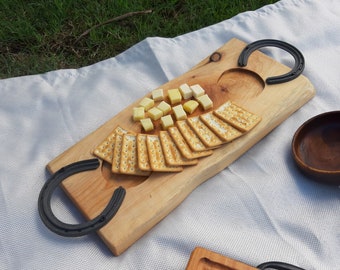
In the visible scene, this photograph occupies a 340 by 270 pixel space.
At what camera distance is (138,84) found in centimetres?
169

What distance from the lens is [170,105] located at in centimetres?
147

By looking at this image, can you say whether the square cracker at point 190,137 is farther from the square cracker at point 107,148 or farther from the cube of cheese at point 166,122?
the square cracker at point 107,148

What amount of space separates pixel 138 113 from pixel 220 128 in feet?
0.89

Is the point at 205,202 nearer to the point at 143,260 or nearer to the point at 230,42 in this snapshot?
the point at 143,260

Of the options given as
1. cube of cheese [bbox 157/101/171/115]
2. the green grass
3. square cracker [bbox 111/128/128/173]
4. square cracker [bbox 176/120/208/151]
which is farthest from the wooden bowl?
the green grass

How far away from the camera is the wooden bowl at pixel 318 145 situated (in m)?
1.31

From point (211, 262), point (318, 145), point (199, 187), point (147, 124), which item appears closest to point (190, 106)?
point (147, 124)

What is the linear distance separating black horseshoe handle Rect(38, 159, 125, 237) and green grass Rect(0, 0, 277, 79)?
0.82 m

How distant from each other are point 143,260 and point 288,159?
552mm

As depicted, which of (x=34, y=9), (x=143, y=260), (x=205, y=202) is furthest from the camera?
(x=34, y=9)

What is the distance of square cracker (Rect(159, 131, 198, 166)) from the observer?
128cm

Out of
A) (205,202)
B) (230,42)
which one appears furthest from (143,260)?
(230,42)

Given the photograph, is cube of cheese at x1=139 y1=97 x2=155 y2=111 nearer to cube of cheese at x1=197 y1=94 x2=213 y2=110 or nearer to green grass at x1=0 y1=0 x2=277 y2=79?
cube of cheese at x1=197 y1=94 x2=213 y2=110

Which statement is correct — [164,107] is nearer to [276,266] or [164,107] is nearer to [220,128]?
[220,128]
